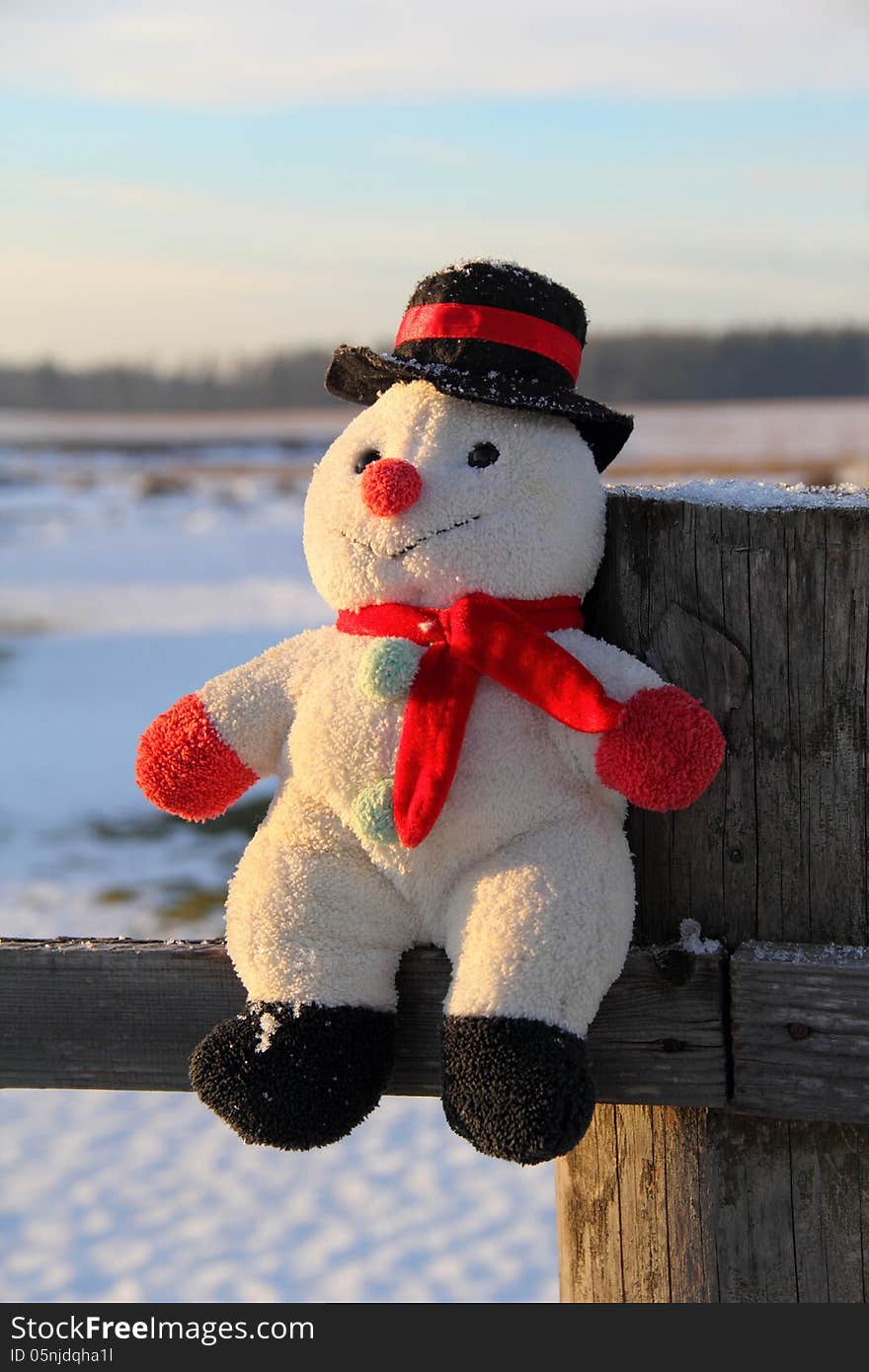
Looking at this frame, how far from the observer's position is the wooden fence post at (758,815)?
1.81 meters

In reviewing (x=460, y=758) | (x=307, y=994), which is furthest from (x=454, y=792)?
(x=307, y=994)

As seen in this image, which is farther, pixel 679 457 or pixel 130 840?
pixel 679 457

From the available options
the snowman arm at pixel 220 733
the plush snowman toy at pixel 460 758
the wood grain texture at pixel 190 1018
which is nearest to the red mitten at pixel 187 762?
the snowman arm at pixel 220 733

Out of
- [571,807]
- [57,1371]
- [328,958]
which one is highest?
[571,807]

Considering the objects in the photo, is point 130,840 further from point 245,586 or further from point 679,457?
point 679,457

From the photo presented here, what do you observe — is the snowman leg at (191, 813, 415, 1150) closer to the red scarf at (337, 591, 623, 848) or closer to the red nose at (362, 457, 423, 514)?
the red scarf at (337, 591, 623, 848)

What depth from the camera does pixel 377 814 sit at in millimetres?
1756

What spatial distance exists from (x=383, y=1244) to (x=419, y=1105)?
72cm

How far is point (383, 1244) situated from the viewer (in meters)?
3.48

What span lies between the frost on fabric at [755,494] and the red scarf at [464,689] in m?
0.30

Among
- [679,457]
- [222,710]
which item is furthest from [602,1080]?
[679,457]

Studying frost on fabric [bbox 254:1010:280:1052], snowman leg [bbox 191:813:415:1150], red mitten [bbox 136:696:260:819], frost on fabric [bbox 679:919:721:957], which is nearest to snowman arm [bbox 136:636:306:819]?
red mitten [bbox 136:696:260:819]

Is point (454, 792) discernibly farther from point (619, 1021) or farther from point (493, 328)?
point (493, 328)

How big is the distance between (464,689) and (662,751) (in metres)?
0.27
